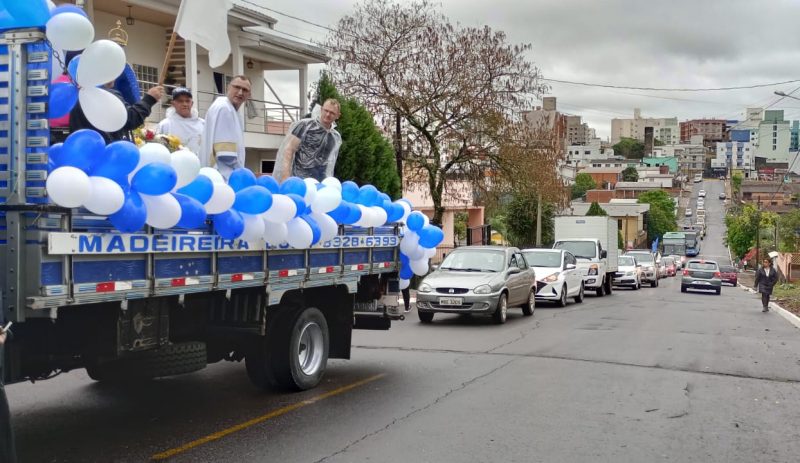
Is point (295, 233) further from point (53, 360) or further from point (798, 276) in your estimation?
point (798, 276)

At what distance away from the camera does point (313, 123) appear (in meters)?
8.54

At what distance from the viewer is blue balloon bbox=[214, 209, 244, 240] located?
6.10 metres

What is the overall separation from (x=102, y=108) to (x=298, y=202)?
2.27 meters

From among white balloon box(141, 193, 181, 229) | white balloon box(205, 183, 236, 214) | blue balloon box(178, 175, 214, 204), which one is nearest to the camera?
white balloon box(141, 193, 181, 229)

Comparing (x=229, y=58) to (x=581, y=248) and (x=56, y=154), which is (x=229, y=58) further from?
(x=56, y=154)

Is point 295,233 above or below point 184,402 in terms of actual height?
above

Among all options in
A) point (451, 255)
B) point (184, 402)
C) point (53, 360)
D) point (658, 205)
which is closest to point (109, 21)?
point (451, 255)

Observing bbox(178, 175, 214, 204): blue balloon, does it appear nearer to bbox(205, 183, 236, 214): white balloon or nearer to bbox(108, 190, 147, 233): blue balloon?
bbox(205, 183, 236, 214): white balloon

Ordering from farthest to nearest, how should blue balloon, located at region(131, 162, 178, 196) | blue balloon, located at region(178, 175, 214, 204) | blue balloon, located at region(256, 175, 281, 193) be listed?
blue balloon, located at region(256, 175, 281, 193)
blue balloon, located at region(178, 175, 214, 204)
blue balloon, located at region(131, 162, 178, 196)

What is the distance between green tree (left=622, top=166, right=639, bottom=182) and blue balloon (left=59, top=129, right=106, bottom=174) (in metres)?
162

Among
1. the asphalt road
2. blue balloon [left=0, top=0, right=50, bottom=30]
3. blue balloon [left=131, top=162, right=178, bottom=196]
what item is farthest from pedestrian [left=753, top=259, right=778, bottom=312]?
blue balloon [left=0, top=0, right=50, bottom=30]

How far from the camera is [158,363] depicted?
6484mm

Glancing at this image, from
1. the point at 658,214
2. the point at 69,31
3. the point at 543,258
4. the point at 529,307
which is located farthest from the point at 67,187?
the point at 658,214

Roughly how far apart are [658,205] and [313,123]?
123770 millimetres
